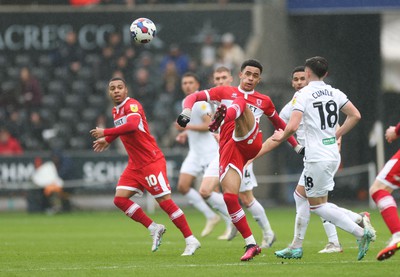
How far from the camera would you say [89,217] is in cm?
2488

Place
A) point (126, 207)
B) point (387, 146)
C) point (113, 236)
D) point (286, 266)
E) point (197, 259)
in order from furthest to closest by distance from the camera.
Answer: point (387, 146)
point (113, 236)
point (126, 207)
point (197, 259)
point (286, 266)

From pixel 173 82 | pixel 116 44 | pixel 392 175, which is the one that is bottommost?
pixel 392 175

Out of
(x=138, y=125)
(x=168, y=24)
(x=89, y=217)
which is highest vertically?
(x=168, y=24)

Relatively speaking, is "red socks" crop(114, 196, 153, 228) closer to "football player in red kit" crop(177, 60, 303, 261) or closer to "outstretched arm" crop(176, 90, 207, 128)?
"football player in red kit" crop(177, 60, 303, 261)

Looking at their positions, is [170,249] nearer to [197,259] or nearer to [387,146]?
[197,259]

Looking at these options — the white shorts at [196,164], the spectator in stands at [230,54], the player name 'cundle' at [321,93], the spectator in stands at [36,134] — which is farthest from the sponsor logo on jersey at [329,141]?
the spectator in stands at [36,134]

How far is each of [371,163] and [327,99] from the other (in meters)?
17.4

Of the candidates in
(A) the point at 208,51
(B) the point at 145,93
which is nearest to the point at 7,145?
(B) the point at 145,93

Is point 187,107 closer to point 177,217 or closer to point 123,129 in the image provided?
point 123,129

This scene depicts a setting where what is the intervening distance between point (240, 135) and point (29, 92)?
18112 millimetres

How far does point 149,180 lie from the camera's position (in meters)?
13.5

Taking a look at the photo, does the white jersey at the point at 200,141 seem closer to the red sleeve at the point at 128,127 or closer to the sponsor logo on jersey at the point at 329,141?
the red sleeve at the point at 128,127

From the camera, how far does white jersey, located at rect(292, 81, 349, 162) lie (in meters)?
11.6

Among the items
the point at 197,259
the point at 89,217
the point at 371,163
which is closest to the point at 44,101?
the point at 89,217
